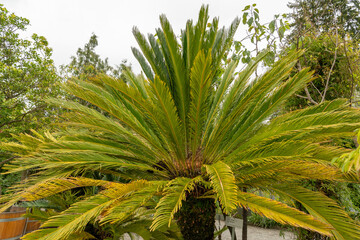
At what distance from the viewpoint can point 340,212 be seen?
8.99 feet

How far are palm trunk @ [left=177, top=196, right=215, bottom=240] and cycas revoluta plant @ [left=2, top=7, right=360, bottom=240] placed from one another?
14 millimetres

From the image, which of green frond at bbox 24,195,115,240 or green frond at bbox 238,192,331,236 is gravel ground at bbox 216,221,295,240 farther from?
green frond at bbox 24,195,115,240

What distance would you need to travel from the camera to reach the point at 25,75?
27.1 ft

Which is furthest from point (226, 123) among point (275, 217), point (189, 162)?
point (275, 217)

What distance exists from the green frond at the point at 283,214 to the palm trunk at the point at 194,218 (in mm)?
971

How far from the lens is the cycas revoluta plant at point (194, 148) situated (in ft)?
8.45

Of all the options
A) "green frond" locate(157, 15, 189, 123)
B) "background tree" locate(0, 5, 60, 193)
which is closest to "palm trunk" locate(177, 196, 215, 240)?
"green frond" locate(157, 15, 189, 123)

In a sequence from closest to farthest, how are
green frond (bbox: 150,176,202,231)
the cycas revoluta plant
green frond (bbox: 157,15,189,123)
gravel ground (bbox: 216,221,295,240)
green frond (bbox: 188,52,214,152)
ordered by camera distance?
green frond (bbox: 150,176,202,231), the cycas revoluta plant, green frond (bbox: 188,52,214,152), green frond (bbox: 157,15,189,123), gravel ground (bbox: 216,221,295,240)

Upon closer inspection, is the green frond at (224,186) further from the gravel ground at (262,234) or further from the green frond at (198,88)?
the gravel ground at (262,234)

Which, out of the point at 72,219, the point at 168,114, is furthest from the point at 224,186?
the point at 72,219

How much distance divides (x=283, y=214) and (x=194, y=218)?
155 centimetres

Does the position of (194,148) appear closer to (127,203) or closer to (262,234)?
(127,203)

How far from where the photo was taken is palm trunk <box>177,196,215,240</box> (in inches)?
139

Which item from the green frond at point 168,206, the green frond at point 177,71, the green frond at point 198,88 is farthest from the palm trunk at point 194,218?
the green frond at point 177,71
